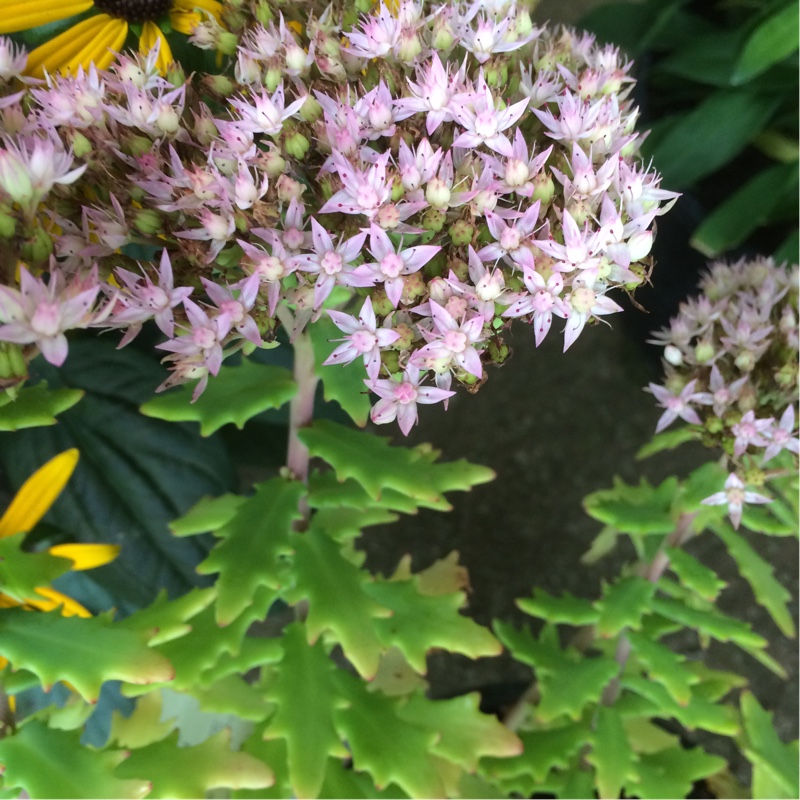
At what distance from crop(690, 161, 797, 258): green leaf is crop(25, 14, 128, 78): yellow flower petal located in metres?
0.73

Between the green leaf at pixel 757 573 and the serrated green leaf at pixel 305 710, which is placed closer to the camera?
the serrated green leaf at pixel 305 710

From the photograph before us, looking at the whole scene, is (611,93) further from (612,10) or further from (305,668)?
(612,10)

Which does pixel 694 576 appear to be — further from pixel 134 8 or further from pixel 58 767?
pixel 134 8

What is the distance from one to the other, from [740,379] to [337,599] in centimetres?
33

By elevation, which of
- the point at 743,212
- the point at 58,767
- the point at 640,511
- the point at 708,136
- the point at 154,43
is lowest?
the point at 58,767

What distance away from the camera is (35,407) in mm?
409

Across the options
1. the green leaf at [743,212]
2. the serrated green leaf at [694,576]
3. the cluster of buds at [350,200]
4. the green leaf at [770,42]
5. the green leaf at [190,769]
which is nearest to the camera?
the cluster of buds at [350,200]

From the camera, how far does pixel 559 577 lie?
3.60 feet

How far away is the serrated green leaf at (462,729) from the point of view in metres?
0.59

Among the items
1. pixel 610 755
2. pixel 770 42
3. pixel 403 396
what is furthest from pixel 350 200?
pixel 770 42

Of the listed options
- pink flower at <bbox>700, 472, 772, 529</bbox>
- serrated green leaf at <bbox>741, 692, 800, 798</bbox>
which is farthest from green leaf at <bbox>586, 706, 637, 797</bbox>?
pink flower at <bbox>700, 472, 772, 529</bbox>

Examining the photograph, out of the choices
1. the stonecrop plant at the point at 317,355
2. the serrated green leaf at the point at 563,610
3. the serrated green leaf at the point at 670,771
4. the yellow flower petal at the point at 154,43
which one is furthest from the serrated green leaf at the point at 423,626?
the yellow flower petal at the point at 154,43

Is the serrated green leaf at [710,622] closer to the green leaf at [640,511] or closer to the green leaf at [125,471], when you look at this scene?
the green leaf at [640,511]

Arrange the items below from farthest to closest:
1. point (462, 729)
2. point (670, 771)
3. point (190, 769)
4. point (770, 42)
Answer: point (770, 42) < point (670, 771) < point (462, 729) < point (190, 769)
